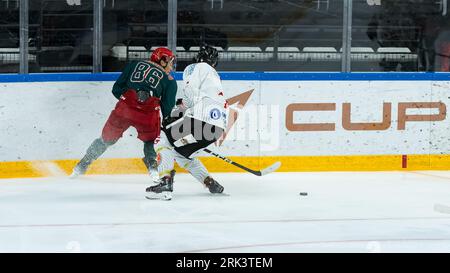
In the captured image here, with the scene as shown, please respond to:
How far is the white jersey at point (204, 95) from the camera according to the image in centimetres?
719

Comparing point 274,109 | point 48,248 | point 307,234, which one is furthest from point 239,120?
point 48,248

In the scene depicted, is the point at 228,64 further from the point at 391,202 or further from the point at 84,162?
the point at 391,202

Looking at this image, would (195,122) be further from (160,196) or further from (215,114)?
(160,196)

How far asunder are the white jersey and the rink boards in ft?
4.50

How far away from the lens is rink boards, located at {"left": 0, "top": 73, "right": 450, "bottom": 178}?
8.17m

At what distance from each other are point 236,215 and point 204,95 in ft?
3.49

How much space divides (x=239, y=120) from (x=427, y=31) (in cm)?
224

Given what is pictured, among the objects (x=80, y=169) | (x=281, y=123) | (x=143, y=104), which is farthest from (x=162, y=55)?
(x=281, y=123)

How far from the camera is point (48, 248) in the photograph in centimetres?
532

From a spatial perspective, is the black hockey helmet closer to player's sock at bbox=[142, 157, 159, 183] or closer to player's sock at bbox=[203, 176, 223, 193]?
player's sock at bbox=[203, 176, 223, 193]

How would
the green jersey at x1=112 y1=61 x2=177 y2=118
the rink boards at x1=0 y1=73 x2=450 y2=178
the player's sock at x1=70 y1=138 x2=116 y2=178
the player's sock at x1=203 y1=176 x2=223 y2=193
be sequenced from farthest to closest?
the rink boards at x1=0 y1=73 x2=450 y2=178, the player's sock at x1=70 y1=138 x2=116 y2=178, the green jersey at x1=112 y1=61 x2=177 y2=118, the player's sock at x1=203 y1=176 x2=223 y2=193

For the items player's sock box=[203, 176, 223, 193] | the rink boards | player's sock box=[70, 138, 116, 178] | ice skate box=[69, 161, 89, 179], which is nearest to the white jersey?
player's sock box=[203, 176, 223, 193]

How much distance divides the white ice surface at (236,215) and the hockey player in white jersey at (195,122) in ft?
0.83

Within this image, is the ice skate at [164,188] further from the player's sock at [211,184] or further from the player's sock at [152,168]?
the player's sock at [152,168]
